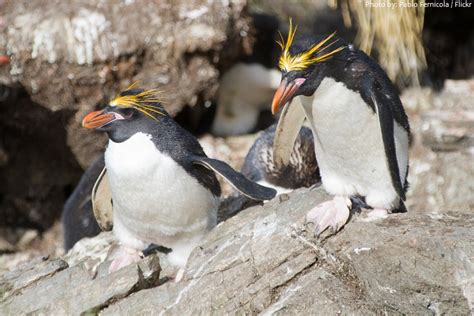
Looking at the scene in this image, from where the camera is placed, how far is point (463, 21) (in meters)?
7.46

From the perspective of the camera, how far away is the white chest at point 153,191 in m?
3.48

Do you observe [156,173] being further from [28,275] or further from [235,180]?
[28,275]

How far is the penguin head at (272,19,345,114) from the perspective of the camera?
10.6 ft

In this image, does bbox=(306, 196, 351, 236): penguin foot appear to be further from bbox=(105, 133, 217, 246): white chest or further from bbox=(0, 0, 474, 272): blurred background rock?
bbox=(0, 0, 474, 272): blurred background rock

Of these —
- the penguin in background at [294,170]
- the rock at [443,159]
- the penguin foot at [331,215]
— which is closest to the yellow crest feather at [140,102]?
the penguin foot at [331,215]

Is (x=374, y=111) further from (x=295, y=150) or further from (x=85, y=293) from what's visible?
(x=295, y=150)

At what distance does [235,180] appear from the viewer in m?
3.62

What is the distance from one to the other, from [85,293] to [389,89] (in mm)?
1611

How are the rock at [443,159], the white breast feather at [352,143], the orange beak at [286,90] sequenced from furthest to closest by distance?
the rock at [443,159]
the white breast feather at [352,143]
the orange beak at [286,90]

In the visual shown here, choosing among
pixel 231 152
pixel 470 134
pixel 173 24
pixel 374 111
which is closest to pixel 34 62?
pixel 173 24

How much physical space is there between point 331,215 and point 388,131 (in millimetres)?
472

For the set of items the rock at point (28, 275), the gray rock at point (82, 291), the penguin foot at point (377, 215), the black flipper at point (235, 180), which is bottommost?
the rock at point (28, 275)

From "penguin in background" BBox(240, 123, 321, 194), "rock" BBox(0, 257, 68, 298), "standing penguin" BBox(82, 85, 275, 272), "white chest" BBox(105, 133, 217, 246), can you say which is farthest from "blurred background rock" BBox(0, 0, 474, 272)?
"white chest" BBox(105, 133, 217, 246)

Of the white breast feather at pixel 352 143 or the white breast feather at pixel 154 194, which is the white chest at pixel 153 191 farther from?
Result: the white breast feather at pixel 352 143
